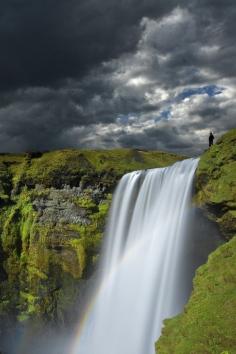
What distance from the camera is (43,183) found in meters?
47.2

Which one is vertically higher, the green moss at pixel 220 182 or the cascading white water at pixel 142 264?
the green moss at pixel 220 182

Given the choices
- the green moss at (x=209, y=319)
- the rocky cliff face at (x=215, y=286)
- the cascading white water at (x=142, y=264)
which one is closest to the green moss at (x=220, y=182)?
the rocky cliff face at (x=215, y=286)

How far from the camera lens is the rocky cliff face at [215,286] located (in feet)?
53.2

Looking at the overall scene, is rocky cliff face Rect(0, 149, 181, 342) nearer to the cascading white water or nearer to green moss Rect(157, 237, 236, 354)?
the cascading white water

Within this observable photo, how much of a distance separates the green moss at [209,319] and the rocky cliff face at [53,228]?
23141mm

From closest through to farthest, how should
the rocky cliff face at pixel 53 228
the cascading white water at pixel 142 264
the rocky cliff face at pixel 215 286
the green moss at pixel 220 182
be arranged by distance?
the rocky cliff face at pixel 215 286, the green moss at pixel 220 182, the cascading white water at pixel 142 264, the rocky cliff face at pixel 53 228

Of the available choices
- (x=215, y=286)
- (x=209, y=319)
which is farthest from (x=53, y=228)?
(x=209, y=319)

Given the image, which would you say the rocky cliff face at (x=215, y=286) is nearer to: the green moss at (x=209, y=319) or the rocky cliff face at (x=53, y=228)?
the green moss at (x=209, y=319)

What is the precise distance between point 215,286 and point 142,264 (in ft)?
49.0

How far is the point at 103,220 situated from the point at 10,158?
66.5 ft

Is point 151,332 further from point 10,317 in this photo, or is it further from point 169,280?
Answer: point 10,317

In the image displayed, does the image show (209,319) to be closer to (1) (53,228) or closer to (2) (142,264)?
(2) (142,264)

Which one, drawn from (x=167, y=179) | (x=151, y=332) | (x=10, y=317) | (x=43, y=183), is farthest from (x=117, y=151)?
(x=151, y=332)

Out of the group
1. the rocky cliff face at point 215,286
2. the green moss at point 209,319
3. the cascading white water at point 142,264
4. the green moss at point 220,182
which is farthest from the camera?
the cascading white water at point 142,264
